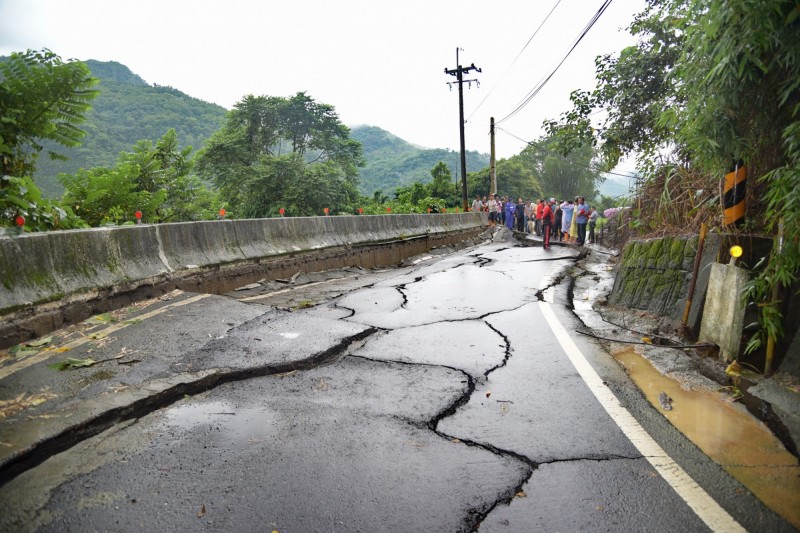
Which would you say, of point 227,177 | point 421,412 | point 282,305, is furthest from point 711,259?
point 227,177

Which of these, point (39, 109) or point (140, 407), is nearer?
point (140, 407)

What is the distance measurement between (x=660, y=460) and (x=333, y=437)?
5.58 feet

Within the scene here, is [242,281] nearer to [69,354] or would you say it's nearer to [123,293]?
[123,293]

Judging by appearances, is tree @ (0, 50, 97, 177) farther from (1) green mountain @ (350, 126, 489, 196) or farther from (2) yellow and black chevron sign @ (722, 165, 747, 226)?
(1) green mountain @ (350, 126, 489, 196)

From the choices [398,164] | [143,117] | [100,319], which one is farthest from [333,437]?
[398,164]

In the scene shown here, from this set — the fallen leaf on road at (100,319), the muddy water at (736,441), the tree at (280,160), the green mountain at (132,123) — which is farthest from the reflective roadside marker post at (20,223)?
the green mountain at (132,123)

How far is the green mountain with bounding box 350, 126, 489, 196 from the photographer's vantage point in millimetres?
115375

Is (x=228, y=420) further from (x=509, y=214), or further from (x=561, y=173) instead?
(x=561, y=173)

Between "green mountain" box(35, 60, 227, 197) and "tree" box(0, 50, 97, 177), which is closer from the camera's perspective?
"tree" box(0, 50, 97, 177)

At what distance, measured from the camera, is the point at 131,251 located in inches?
209

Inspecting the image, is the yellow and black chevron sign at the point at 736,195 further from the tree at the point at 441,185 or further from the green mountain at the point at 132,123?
the green mountain at the point at 132,123

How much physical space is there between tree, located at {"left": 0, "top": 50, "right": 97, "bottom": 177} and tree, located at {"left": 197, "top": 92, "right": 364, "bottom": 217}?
24300 mm

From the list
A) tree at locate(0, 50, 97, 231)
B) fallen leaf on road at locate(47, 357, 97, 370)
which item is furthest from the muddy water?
tree at locate(0, 50, 97, 231)

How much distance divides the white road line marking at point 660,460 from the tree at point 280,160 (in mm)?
28219
